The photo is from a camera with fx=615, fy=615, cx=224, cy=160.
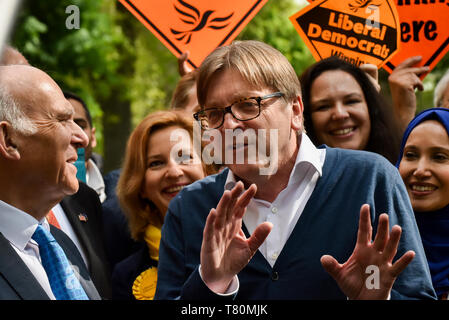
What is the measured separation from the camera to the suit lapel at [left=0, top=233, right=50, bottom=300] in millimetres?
1956

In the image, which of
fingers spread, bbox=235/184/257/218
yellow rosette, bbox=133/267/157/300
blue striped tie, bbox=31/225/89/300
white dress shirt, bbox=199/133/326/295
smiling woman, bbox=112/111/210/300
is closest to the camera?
fingers spread, bbox=235/184/257/218

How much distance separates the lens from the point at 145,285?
325 cm

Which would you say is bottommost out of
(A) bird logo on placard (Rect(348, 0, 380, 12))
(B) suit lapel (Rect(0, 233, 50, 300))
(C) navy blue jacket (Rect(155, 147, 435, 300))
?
(B) suit lapel (Rect(0, 233, 50, 300))

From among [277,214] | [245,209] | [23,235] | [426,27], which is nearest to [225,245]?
[245,209]

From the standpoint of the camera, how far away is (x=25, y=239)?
2.16m

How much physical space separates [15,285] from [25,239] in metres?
0.24

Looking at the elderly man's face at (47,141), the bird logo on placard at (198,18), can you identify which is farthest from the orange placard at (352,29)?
the elderly man's face at (47,141)

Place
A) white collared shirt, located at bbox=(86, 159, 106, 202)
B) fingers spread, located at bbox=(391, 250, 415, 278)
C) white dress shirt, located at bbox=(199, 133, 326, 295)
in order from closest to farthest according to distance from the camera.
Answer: fingers spread, located at bbox=(391, 250, 415, 278), white dress shirt, located at bbox=(199, 133, 326, 295), white collared shirt, located at bbox=(86, 159, 106, 202)

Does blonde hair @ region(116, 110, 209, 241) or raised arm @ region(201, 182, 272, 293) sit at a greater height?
raised arm @ region(201, 182, 272, 293)

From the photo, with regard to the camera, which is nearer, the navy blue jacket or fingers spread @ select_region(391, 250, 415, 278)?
fingers spread @ select_region(391, 250, 415, 278)

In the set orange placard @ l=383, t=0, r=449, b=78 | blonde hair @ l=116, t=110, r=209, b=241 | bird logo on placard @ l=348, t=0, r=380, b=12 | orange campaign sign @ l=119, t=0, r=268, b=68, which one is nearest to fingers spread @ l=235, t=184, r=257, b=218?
blonde hair @ l=116, t=110, r=209, b=241

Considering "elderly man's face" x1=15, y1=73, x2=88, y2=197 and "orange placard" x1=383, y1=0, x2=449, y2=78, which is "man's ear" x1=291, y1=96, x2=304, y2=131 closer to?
"elderly man's face" x1=15, y1=73, x2=88, y2=197

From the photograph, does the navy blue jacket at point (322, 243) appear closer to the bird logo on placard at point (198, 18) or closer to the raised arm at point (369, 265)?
the raised arm at point (369, 265)

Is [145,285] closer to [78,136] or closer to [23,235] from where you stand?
[78,136]
